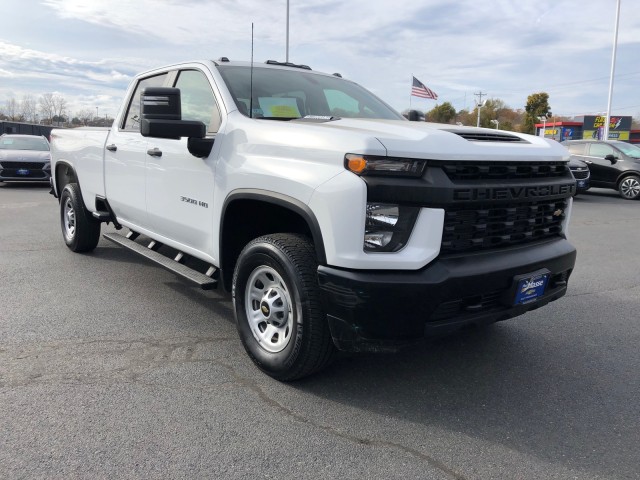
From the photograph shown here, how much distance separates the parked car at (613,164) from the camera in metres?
14.9

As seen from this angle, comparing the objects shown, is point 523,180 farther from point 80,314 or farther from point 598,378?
point 80,314

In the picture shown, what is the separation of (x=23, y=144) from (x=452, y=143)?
16.0m

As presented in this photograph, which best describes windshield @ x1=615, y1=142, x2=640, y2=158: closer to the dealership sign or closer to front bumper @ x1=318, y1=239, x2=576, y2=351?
front bumper @ x1=318, y1=239, x2=576, y2=351

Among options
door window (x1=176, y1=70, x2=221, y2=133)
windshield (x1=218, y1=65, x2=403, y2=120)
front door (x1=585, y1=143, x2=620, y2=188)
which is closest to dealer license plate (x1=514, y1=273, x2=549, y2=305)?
windshield (x1=218, y1=65, x2=403, y2=120)

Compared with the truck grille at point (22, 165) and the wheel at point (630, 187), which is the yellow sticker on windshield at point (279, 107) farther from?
the wheel at point (630, 187)

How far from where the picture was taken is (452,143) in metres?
2.83

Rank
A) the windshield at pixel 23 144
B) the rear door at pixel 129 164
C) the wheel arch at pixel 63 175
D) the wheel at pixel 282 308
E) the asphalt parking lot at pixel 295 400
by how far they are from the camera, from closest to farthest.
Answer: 1. the asphalt parking lot at pixel 295 400
2. the wheel at pixel 282 308
3. the rear door at pixel 129 164
4. the wheel arch at pixel 63 175
5. the windshield at pixel 23 144

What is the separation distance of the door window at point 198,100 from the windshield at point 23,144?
13200mm

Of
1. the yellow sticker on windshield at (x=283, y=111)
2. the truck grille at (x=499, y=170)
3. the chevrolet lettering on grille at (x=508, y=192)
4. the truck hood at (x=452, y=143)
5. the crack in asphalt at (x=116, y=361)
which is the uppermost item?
the yellow sticker on windshield at (x=283, y=111)

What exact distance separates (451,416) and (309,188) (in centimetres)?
146

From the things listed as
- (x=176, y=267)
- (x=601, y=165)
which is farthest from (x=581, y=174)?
(x=176, y=267)

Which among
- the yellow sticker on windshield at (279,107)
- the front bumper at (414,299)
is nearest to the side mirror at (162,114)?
the yellow sticker on windshield at (279,107)

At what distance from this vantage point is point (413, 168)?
2.72m

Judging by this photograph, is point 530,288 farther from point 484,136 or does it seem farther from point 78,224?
point 78,224
